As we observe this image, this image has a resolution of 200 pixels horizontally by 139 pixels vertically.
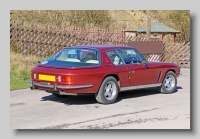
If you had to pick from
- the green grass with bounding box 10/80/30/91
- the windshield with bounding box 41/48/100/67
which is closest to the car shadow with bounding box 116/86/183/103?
the windshield with bounding box 41/48/100/67

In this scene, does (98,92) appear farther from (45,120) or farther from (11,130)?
(11,130)

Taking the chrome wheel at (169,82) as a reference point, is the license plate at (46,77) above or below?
above

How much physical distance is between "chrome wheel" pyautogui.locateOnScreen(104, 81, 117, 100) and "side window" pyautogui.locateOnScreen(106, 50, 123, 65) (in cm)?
58

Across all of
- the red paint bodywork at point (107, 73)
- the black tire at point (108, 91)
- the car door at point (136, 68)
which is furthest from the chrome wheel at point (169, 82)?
the black tire at point (108, 91)

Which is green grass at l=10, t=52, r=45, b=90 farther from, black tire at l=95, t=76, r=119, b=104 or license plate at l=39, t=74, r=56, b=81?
black tire at l=95, t=76, r=119, b=104

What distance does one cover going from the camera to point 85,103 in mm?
9484

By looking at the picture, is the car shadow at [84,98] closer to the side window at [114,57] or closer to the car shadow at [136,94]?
the car shadow at [136,94]

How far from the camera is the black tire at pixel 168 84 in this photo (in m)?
11.0

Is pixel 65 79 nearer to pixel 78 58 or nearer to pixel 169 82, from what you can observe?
pixel 78 58

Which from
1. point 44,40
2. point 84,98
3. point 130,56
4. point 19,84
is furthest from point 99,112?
point 44,40

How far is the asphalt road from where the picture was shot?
7352 mm

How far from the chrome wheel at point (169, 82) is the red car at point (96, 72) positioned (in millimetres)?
539

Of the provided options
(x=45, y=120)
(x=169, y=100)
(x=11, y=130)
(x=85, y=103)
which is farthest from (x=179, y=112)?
(x=11, y=130)

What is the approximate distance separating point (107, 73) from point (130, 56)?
4.14 ft
